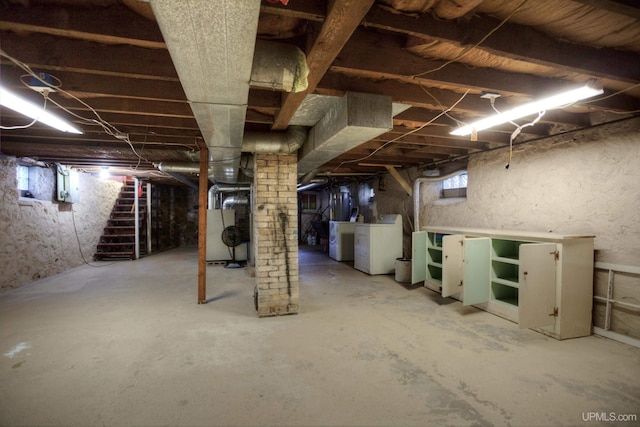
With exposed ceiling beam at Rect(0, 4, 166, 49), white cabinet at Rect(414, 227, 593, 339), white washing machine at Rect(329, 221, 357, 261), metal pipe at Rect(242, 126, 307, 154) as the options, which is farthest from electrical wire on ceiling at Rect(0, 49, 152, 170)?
white washing machine at Rect(329, 221, 357, 261)

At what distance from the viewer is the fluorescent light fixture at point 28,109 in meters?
2.11

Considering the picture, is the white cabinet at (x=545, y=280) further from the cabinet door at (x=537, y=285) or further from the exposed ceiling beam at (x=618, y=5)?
the exposed ceiling beam at (x=618, y=5)

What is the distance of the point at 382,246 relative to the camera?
18.9ft

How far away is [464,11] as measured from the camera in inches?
55.9

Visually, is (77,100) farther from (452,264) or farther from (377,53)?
(452,264)

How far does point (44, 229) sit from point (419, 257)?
6681mm

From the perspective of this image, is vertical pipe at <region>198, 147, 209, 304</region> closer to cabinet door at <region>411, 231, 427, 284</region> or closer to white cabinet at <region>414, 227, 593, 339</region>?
cabinet door at <region>411, 231, 427, 284</region>

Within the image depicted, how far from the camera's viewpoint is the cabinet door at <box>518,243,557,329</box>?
8.91ft

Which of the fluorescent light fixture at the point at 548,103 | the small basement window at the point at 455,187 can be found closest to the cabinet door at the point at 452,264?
the fluorescent light fixture at the point at 548,103

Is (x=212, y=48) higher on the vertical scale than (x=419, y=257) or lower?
higher

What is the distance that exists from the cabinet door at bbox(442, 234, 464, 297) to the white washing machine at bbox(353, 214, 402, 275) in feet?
6.90

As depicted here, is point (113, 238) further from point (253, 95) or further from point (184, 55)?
point (184, 55)

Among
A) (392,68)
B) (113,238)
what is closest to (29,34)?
(392,68)

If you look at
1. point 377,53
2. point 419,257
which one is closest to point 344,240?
Result: point 419,257
